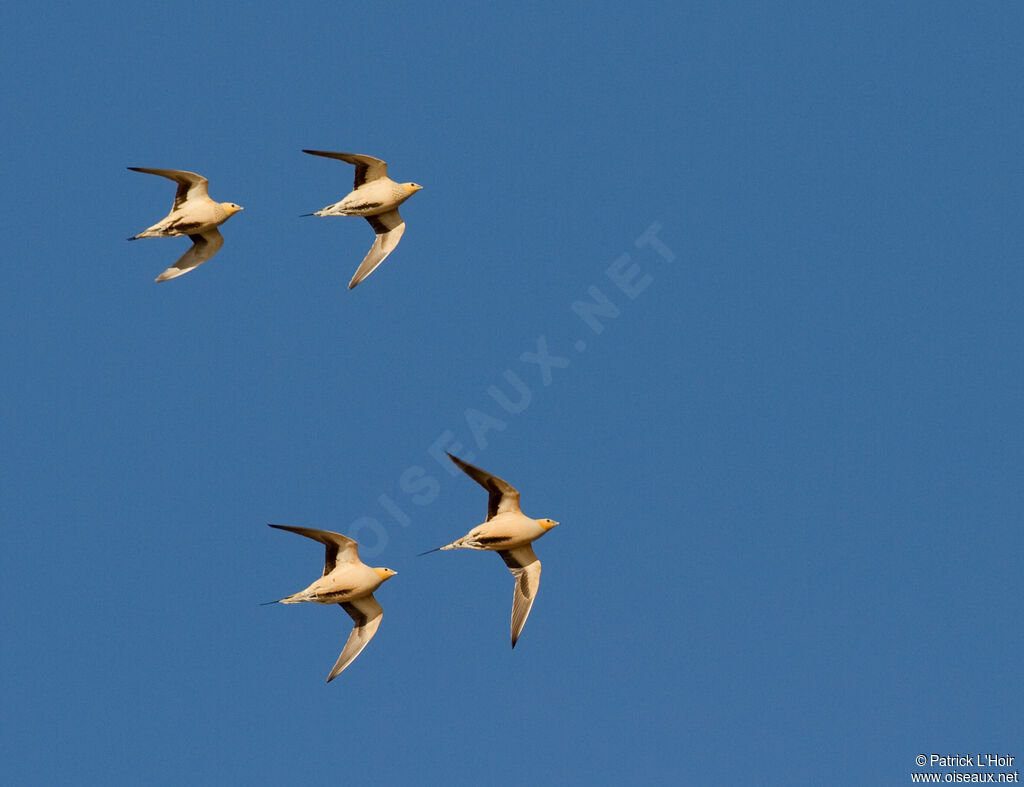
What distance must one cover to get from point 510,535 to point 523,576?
1.68 meters

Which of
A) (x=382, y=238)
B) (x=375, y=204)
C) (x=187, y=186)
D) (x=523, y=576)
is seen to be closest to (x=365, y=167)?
(x=375, y=204)

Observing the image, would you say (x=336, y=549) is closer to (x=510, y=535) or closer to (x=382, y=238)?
(x=510, y=535)

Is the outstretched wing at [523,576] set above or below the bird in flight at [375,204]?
below

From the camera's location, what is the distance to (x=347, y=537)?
120 ft

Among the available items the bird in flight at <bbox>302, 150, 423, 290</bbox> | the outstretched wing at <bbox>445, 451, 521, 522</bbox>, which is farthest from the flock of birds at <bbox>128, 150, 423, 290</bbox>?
the outstretched wing at <bbox>445, 451, 521, 522</bbox>

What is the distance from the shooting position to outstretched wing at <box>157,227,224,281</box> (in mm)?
40219

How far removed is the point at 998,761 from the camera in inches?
1389

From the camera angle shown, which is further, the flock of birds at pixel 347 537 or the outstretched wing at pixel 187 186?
the outstretched wing at pixel 187 186

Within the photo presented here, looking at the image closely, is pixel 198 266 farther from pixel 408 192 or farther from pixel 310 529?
pixel 310 529

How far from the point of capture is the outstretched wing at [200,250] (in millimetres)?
40219

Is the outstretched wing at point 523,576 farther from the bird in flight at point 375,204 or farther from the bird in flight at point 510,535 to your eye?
the bird in flight at point 375,204

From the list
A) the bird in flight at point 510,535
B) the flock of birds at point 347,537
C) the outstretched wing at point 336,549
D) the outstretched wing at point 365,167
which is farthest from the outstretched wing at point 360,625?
the outstretched wing at point 365,167

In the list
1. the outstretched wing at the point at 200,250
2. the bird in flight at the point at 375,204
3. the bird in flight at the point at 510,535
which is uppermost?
the bird in flight at the point at 375,204

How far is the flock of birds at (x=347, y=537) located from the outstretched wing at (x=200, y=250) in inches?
0.9
